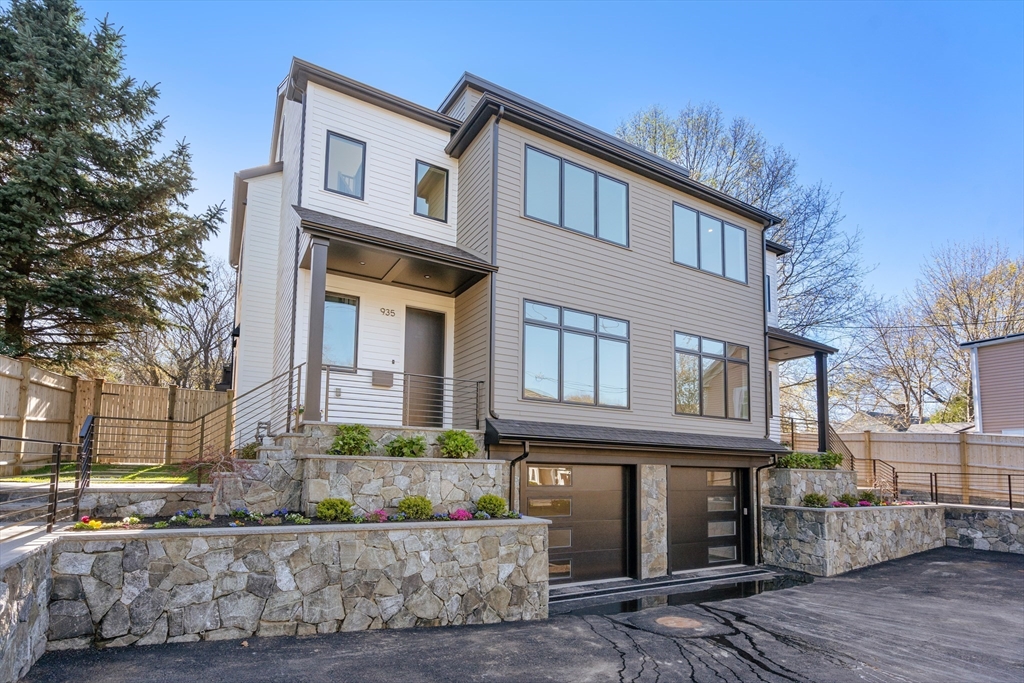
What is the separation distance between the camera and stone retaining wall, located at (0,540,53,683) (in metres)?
4.19

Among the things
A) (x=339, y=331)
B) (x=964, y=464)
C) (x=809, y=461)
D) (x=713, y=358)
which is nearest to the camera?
(x=339, y=331)

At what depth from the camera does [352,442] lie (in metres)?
7.92

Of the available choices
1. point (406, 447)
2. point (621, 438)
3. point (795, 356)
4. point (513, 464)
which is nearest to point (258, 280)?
point (406, 447)

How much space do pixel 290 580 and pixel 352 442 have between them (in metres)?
1.97

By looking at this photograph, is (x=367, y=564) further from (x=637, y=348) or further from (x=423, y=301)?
(x=637, y=348)

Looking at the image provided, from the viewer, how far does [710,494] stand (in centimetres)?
1229

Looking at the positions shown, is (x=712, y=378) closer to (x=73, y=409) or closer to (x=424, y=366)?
(x=424, y=366)

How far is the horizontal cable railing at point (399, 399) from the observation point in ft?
31.8

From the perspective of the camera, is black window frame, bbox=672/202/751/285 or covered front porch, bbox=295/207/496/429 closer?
covered front porch, bbox=295/207/496/429

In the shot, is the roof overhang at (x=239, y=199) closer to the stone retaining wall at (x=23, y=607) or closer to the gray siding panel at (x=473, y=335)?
the gray siding panel at (x=473, y=335)

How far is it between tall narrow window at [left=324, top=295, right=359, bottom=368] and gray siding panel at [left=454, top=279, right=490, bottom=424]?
71.8 inches

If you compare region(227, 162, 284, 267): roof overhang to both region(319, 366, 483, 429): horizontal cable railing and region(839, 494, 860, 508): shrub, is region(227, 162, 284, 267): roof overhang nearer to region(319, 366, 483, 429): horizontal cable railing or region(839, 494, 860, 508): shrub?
region(319, 366, 483, 429): horizontal cable railing

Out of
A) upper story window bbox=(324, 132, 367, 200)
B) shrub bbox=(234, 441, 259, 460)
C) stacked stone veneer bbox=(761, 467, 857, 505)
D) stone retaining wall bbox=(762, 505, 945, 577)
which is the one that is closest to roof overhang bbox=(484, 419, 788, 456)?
stacked stone veneer bbox=(761, 467, 857, 505)

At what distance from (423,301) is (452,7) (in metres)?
8.00
